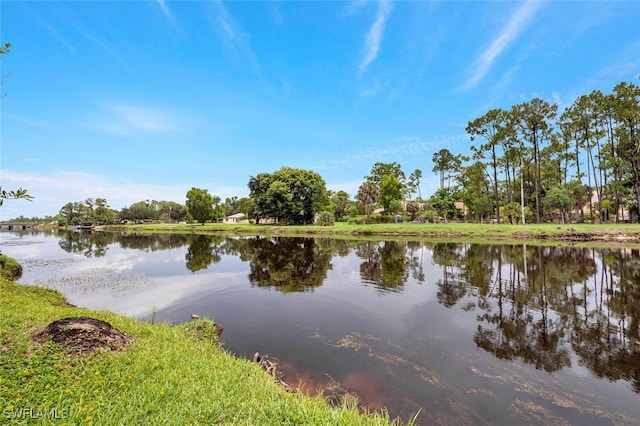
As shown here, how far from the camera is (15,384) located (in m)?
Result: 4.11

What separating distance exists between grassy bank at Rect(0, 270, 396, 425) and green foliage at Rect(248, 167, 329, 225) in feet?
191

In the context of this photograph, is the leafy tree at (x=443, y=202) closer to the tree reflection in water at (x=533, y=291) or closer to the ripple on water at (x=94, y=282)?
the tree reflection in water at (x=533, y=291)

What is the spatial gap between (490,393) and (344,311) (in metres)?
6.11

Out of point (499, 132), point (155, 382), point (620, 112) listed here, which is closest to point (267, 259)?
point (155, 382)

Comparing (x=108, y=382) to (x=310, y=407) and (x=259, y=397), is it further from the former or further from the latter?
(x=310, y=407)

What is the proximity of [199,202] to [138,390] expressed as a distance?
81.8 meters

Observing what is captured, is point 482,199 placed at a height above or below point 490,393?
above

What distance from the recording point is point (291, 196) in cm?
6322

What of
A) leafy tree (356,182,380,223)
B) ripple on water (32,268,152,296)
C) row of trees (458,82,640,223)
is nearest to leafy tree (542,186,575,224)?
row of trees (458,82,640,223)

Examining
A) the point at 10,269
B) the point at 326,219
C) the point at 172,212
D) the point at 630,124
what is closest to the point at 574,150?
the point at 630,124

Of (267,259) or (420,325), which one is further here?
(267,259)

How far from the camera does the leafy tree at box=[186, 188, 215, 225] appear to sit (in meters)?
79.5

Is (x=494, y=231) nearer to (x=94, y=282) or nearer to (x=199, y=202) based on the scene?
(x=94, y=282)

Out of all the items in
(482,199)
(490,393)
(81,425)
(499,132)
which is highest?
(499,132)
